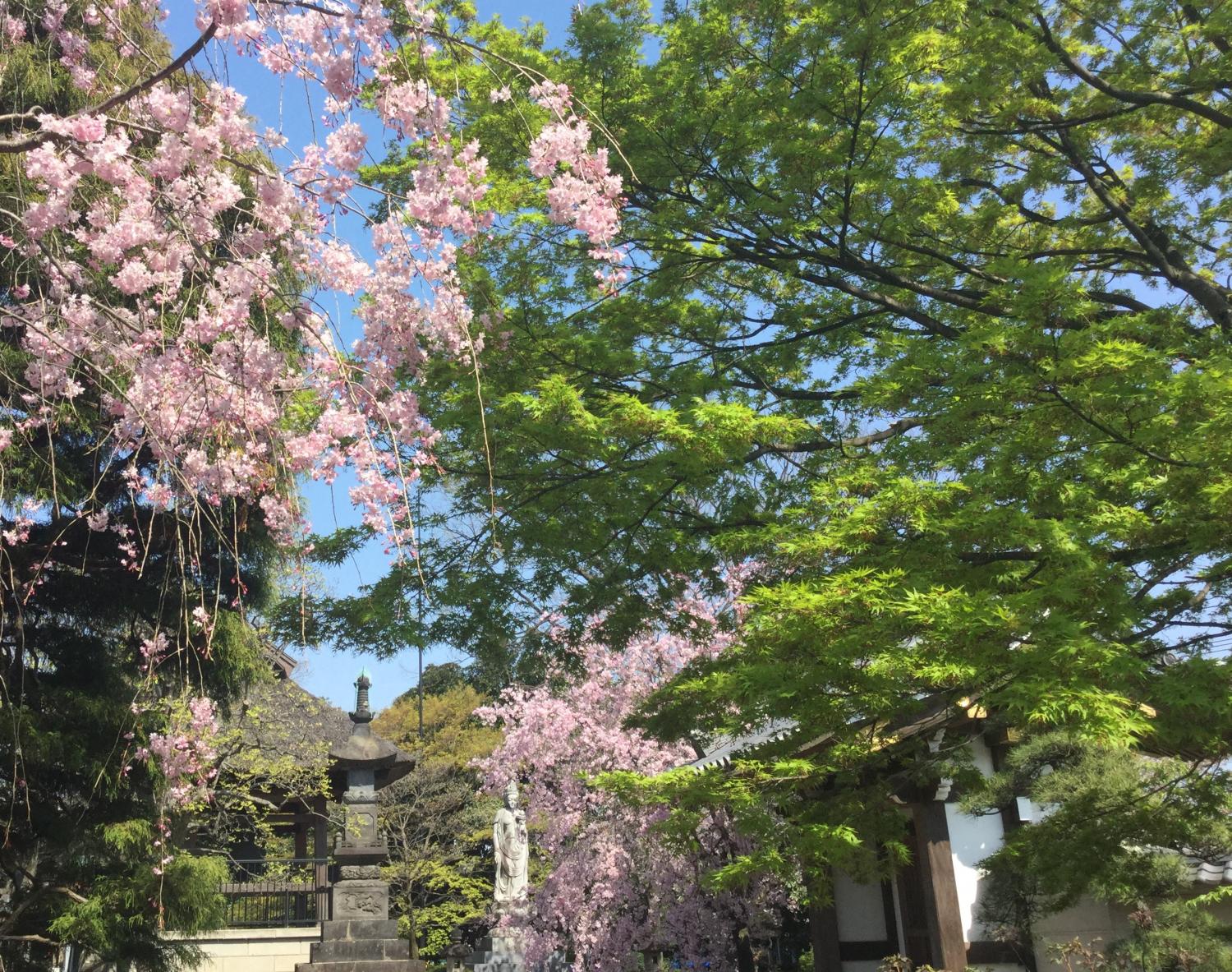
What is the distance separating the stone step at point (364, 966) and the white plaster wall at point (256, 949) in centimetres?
333

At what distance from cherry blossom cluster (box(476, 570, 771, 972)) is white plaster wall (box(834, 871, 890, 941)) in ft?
9.39

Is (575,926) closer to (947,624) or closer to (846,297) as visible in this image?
(846,297)

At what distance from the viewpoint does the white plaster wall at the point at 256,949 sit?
15.9 m

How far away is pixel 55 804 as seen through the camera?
8.30 metres

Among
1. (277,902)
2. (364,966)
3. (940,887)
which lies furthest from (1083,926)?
(277,902)

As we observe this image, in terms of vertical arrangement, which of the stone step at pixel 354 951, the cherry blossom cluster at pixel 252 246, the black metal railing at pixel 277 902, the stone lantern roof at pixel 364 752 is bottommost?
the stone step at pixel 354 951

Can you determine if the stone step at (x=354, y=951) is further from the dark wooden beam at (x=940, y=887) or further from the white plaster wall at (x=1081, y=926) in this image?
the white plaster wall at (x=1081, y=926)

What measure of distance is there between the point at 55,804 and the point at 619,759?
9.16 meters

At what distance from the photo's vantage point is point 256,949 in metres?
16.0

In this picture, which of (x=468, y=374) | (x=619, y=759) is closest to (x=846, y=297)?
(x=468, y=374)

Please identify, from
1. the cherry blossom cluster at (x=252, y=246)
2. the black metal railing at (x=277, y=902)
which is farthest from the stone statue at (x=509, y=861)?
the cherry blossom cluster at (x=252, y=246)

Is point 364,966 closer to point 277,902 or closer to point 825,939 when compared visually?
point 277,902

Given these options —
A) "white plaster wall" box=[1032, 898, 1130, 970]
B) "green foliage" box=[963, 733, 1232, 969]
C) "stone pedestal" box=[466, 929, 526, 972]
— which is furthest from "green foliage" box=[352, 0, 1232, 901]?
"stone pedestal" box=[466, 929, 526, 972]

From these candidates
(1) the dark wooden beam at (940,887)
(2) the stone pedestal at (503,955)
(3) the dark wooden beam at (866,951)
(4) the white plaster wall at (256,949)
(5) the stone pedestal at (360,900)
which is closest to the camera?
(1) the dark wooden beam at (940,887)
